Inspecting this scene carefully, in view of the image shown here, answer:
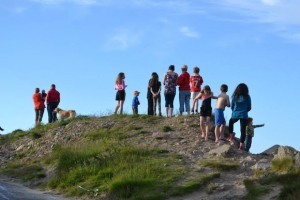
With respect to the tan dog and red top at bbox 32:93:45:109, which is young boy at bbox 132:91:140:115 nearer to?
the tan dog

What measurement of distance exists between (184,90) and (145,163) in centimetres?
579

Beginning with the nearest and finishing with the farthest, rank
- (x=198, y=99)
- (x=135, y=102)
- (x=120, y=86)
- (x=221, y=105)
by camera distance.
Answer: (x=221, y=105) < (x=198, y=99) < (x=120, y=86) < (x=135, y=102)

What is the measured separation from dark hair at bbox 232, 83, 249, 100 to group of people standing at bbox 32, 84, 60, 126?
1211 centimetres

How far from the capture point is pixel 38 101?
28.0 metres

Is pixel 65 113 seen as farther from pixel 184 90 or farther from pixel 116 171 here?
pixel 116 171

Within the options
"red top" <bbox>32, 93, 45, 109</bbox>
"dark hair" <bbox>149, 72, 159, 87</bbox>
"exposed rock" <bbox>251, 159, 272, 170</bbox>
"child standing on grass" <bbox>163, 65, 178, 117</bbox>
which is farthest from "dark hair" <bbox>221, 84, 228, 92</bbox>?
"red top" <bbox>32, 93, 45, 109</bbox>

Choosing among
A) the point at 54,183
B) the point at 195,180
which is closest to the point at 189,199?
the point at 195,180

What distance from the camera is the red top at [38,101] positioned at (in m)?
28.0

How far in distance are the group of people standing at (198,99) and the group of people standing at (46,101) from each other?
3.74 m

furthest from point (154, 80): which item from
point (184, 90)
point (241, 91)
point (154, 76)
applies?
point (241, 91)

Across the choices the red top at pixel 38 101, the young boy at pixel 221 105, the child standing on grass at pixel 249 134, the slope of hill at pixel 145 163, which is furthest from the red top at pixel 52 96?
the child standing on grass at pixel 249 134

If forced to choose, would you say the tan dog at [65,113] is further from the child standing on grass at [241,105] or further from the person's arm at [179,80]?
the child standing on grass at [241,105]

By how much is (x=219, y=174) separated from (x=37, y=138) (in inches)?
441

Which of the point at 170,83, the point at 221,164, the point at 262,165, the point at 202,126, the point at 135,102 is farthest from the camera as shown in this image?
the point at 135,102
